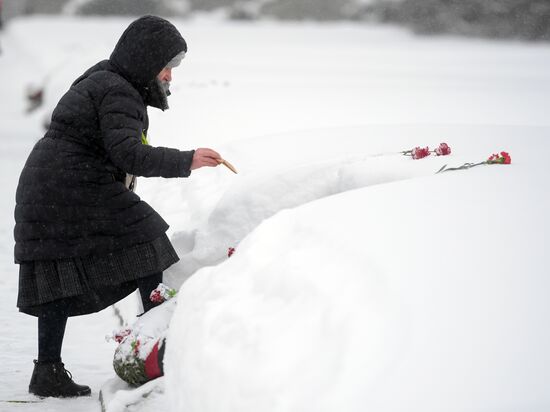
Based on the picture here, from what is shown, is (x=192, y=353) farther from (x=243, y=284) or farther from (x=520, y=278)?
(x=520, y=278)

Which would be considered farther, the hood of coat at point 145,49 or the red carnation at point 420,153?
the red carnation at point 420,153

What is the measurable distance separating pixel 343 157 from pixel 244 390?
6.48 feet

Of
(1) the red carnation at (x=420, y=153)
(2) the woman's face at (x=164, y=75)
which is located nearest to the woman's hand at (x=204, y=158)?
(2) the woman's face at (x=164, y=75)

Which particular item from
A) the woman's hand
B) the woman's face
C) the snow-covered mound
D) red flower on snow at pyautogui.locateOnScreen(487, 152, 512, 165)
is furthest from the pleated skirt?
red flower on snow at pyautogui.locateOnScreen(487, 152, 512, 165)

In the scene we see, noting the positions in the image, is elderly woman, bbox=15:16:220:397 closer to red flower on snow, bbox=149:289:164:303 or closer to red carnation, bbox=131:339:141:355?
red flower on snow, bbox=149:289:164:303

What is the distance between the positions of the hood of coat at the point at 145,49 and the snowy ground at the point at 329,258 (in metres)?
0.70

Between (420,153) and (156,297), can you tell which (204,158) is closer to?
(156,297)

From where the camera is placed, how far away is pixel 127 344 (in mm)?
3000

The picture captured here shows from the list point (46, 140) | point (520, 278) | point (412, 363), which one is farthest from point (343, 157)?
point (412, 363)

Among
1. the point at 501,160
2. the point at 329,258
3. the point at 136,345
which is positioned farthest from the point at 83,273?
the point at 501,160

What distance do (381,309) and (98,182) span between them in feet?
4.77

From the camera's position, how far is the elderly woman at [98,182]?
295cm

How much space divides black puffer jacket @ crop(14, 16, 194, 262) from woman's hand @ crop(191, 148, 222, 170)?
0.02m

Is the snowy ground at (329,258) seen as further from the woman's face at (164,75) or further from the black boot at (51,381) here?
the woman's face at (164,75)
